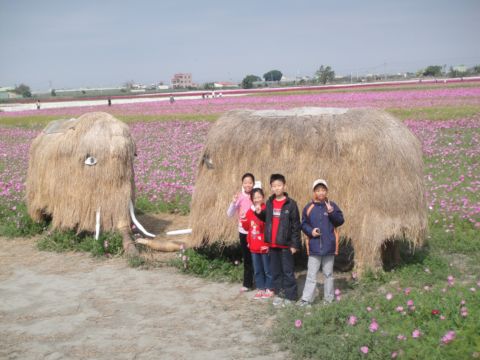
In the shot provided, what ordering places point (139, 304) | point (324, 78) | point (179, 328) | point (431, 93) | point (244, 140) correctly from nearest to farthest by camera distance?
point (179, 328), point (139, 304), point (244, 140), point (431, 93), point (324, 78)

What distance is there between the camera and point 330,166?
20.1ft

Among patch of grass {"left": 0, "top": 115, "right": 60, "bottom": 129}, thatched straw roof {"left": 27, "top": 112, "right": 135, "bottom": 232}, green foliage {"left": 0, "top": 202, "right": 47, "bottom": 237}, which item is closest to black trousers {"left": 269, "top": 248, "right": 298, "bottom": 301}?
thatched straw roof {"left": 27, "top": 112, "right": 135, "bottom": 232}

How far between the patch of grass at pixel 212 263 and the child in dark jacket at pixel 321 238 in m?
1.23

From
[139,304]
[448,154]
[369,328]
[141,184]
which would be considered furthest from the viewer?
[448,154]

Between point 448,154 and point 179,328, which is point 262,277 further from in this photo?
point 448,154

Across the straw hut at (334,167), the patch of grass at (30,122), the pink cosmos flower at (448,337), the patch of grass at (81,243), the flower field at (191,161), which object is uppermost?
the straw hut at (334,167)

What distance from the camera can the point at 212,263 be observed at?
22.2ft

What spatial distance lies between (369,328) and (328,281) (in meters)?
1.07

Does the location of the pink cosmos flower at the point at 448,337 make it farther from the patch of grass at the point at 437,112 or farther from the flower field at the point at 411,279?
the patch of grass at the point at 437,112

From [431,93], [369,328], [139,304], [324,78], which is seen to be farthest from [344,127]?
[324,78]

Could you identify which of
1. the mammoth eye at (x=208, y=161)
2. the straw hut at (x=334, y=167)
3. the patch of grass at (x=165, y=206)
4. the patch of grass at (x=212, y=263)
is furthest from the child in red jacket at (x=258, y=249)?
the patch of grass at (x=165, y=206)

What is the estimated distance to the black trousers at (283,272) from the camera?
551 centimetres

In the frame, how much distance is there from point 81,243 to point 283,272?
347 cm

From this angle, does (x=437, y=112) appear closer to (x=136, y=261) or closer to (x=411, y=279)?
(x=411, y=279)
